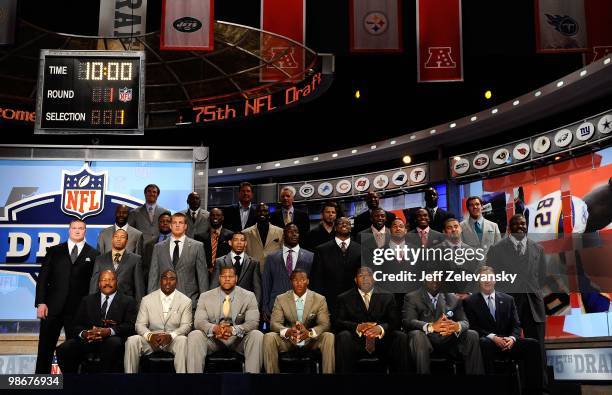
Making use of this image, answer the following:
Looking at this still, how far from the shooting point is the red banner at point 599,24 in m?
9.73

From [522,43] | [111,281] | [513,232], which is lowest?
[111,281]

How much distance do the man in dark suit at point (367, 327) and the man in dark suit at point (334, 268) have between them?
0.76 feet

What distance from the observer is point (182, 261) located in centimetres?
801

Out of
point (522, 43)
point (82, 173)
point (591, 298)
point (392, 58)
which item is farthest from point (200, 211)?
point (392, 58)

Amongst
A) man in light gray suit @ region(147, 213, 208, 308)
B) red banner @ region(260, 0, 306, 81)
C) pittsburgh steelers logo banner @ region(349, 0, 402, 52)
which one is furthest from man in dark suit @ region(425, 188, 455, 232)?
red banner @ region(260, 0, 306, 81)

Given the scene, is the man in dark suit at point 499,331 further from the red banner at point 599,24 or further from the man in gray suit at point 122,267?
the red banner at point 599,24

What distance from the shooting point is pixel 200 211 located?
9.25 metres

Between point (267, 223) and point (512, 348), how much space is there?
10.2ft

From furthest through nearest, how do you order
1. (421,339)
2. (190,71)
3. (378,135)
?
(378,135) → (190,71) → (421,339)

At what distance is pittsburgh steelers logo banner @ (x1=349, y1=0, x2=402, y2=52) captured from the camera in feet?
32.3

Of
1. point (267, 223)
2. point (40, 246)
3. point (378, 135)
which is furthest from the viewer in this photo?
point (378, 135)

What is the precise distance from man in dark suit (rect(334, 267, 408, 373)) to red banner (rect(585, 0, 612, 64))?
4796 mm

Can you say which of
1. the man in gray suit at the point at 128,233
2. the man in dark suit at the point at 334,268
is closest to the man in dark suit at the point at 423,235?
the man in dark suit at the point at 334,268

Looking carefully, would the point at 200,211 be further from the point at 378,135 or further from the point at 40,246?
the point at 378,135
